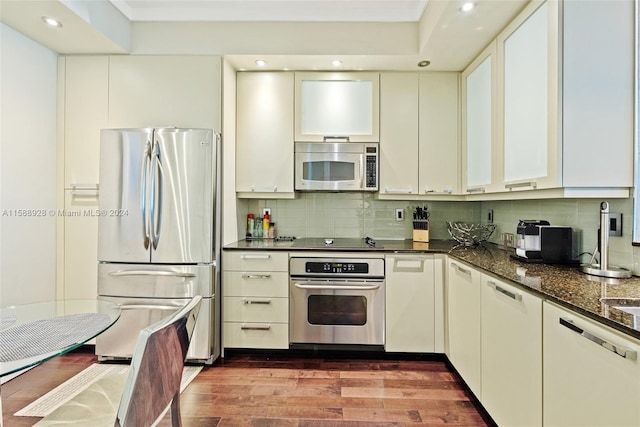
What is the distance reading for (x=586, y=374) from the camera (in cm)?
115

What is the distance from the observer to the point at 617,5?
163cm

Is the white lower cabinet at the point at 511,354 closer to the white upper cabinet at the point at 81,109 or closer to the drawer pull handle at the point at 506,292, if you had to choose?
the drawer pull handle at the point at 506,292

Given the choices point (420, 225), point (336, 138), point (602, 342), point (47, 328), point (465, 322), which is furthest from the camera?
point (420, 225)

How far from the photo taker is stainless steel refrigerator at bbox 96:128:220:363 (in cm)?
250

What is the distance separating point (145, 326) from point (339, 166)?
1951 mm

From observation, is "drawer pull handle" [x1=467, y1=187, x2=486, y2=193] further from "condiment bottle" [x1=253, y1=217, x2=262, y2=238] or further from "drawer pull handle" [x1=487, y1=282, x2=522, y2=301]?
"condiment bottle" [x1=253, y1=217, x2=262, y2=238]

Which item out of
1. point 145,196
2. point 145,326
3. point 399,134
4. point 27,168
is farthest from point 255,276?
point 27,168

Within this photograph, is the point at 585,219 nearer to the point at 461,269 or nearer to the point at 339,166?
the point at 461,269

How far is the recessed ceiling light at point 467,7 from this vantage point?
1.99 metres

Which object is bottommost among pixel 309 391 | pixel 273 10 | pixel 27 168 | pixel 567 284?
pixel 309 391

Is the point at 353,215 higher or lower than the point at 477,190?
lower

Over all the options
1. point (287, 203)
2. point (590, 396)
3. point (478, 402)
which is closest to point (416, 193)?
point (287, 203)

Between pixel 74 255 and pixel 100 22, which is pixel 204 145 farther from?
pixel 74 255

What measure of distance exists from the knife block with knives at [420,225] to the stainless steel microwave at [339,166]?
0.55 metres
